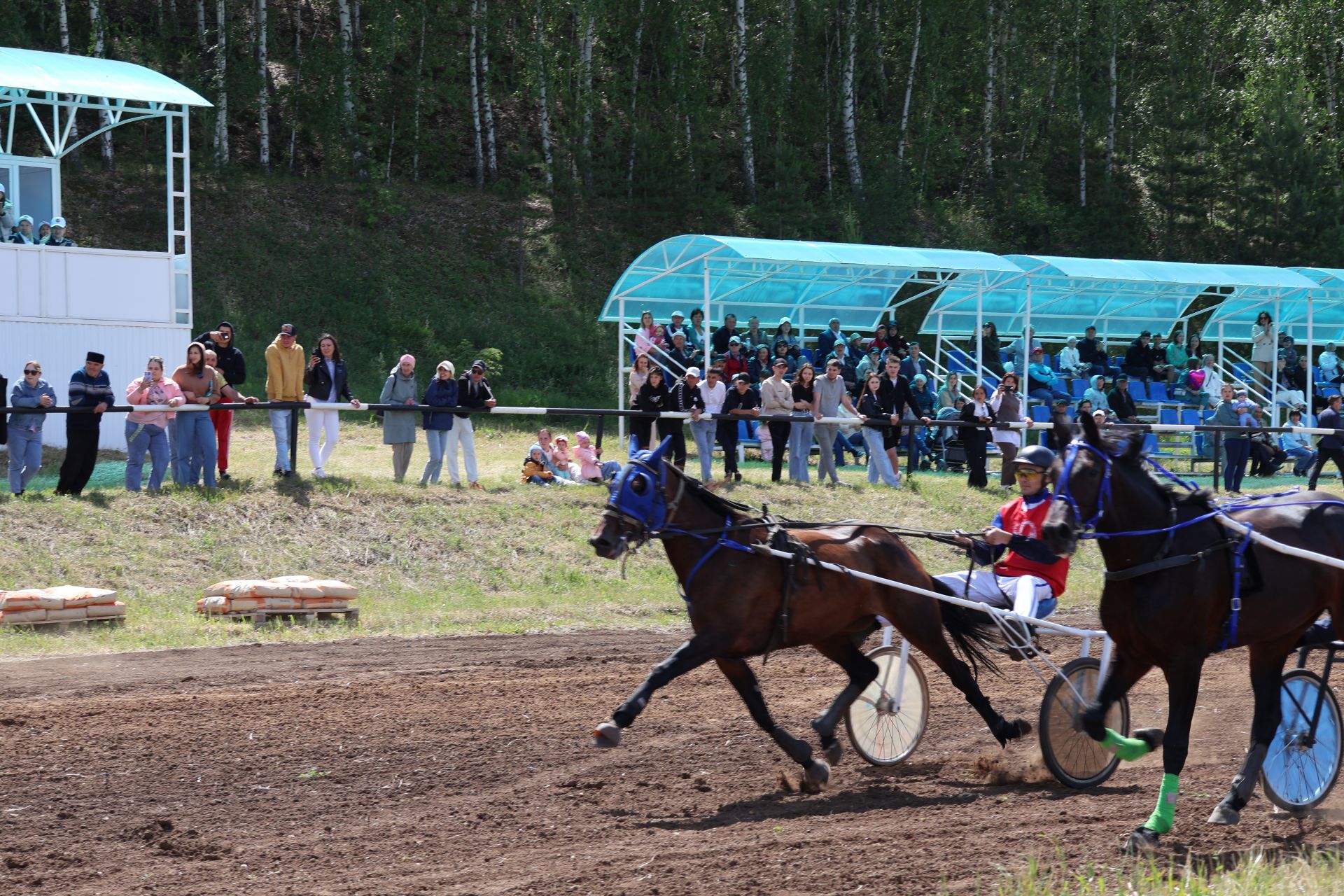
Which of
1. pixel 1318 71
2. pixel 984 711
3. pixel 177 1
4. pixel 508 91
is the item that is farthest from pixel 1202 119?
pixel 984 711

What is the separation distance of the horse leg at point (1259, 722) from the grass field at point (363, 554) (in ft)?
23.5

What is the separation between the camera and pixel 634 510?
770 cm

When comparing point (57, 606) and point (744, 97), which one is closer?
point (57, 606)

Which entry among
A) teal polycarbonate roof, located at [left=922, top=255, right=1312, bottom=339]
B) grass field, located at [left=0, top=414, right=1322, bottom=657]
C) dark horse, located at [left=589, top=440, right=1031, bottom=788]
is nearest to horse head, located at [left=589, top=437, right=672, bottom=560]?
dark horse, located at [left=589, top=440, right=1031, bottom=788]

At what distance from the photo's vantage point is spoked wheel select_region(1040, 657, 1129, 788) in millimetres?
7758

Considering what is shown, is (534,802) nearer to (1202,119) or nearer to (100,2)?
(100,2)

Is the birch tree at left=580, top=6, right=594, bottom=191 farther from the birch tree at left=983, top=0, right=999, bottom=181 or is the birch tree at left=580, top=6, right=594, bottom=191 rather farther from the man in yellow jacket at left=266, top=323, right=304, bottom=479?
the man in yellow jacket at left=266, top=323, right=304, bottom=479

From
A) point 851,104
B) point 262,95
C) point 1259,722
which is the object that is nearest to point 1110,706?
point 1259,722

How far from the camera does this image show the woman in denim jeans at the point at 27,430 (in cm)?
1438

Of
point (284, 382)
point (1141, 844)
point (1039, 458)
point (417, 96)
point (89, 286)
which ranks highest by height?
point (417, 96)

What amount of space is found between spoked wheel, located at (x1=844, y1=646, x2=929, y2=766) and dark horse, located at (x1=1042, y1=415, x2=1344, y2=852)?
59.5 inches

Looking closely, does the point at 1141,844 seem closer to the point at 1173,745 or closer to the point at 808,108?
the point at 1173,745

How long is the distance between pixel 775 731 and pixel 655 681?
2.29 feet

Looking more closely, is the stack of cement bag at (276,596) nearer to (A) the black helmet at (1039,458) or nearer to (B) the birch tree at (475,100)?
(A) the black helmet at (1039,458)
